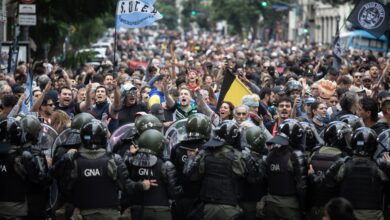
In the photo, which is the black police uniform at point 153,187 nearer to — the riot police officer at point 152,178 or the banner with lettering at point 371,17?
the riot police officer at point 152,178

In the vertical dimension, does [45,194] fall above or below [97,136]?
below

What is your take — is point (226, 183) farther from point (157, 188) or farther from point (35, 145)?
point (35, 145)

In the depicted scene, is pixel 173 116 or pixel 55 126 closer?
pixel 55 126

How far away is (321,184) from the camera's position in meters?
11.2

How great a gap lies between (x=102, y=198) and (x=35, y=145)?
3.66ft

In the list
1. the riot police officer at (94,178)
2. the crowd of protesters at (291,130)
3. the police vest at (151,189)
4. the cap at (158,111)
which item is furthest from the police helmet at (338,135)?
the cap at (158,111)

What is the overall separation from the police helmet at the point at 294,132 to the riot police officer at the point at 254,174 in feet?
Answer: 1.02

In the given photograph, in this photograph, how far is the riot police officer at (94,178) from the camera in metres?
10.8

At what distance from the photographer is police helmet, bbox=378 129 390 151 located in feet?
37.9

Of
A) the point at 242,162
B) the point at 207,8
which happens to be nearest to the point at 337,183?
the point at 242,162

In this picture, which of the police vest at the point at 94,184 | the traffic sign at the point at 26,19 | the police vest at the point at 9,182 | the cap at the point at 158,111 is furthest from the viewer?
the traffic sign at the point at 26,19

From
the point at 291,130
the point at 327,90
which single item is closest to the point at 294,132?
the point at 291,130

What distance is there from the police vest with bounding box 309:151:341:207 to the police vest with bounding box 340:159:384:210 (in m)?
0.24

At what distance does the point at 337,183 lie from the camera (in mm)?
10977
